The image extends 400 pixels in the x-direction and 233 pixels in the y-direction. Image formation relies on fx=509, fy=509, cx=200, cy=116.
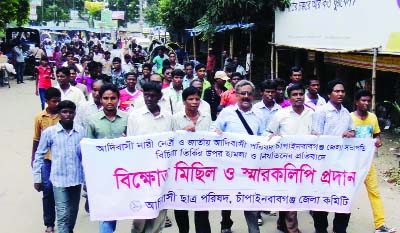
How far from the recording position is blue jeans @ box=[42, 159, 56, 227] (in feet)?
15.8

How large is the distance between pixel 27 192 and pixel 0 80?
15.4 m

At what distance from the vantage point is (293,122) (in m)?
4.80

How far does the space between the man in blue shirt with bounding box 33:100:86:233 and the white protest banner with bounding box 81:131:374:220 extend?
251 millimetres

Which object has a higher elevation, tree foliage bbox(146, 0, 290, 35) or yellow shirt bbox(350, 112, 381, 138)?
tree foliage bbox(146, 0, 290, 35)

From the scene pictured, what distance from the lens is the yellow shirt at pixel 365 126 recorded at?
4980mm

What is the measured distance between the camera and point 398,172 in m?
7.48

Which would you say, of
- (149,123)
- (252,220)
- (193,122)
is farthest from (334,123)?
(149,123)

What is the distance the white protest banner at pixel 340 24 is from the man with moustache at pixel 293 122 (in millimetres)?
4218

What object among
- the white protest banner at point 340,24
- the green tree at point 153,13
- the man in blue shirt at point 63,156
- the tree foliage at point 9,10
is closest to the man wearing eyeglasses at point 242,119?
the man in blue shirt at point 63,156

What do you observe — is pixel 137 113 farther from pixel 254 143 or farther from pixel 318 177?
pixel 318 177

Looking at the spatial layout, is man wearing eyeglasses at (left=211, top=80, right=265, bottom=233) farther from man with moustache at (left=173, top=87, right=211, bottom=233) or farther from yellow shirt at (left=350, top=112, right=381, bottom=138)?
yellow shirt at (left=350, top=112, right=381, bottom=138)

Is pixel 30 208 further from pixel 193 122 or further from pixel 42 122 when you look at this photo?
pixel 193 122

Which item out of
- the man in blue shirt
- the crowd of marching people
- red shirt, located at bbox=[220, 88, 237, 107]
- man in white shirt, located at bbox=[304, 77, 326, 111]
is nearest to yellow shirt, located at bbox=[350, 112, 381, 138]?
Answer: the crowd of marching people

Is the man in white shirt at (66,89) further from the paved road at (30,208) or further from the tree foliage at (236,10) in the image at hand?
the tree foliage at (236,10)
